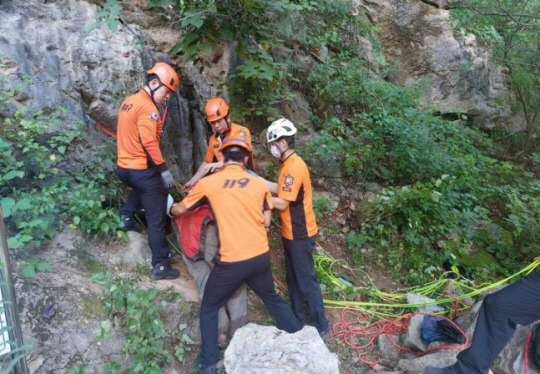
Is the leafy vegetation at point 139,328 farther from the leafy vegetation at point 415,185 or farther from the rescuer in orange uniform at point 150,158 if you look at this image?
the leafy vegetation at point 415,185

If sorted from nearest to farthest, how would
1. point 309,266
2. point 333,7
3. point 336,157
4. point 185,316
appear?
point 185,316, point 309,266, point 336,157, point 333,7

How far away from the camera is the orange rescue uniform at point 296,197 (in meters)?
3.69

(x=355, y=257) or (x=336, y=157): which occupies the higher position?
(x=336, y=157)

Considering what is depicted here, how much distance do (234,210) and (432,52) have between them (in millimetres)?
7928

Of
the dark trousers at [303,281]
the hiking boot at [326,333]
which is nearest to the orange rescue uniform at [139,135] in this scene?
the dark trousers at [303,281]

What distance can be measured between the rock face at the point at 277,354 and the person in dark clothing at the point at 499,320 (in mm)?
1053

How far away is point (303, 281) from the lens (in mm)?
3963

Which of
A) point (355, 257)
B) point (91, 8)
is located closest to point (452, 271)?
point (355, 257)

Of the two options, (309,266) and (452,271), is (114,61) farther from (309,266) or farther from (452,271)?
(452,271)

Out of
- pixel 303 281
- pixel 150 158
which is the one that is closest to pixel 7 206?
pixel 150 158

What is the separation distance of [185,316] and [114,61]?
10.1 ft

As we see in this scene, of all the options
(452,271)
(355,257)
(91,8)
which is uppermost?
(91,8)

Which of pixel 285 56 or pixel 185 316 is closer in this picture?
pixel 185 316

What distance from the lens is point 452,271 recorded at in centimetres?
504
